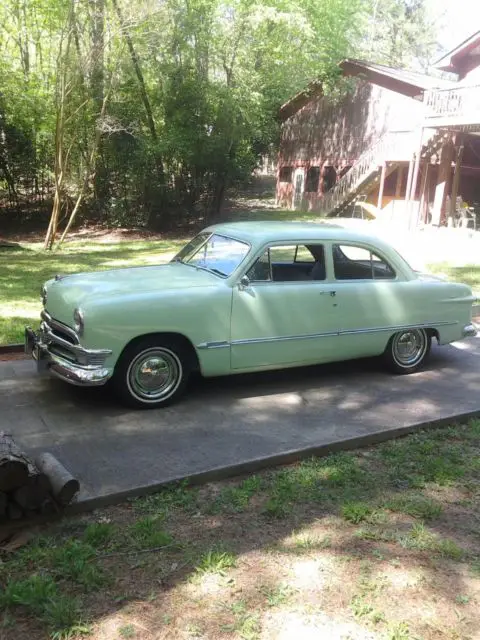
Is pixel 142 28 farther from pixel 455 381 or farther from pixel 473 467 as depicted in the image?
pixel 473 467

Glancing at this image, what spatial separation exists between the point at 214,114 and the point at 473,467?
71.8 feet

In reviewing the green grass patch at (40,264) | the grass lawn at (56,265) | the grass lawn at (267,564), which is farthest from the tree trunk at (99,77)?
the grass lawn at (267,564)

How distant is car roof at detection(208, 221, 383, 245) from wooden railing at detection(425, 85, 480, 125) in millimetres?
16357

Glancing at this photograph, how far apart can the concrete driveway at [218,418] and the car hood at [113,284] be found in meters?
0.88

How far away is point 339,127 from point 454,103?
9239 mm

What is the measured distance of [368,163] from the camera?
1067 inches

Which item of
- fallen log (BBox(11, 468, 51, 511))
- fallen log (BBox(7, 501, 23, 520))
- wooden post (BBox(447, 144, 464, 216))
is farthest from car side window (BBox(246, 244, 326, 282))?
wooden post (BBox(447, 144, 464, 216))

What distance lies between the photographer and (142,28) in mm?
20406

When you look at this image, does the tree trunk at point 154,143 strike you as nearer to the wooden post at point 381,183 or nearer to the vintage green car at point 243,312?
the wooden post at point 381,183

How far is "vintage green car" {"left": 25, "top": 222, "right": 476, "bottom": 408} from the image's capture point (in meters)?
5.03

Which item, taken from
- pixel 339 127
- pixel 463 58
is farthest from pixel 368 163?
pixel 463 58

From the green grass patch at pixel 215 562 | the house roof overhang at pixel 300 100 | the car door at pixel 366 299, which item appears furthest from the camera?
the house roof overhang at pixel 300 100

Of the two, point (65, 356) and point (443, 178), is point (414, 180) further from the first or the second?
point (65, 356)

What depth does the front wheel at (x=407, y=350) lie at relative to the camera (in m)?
6.43
